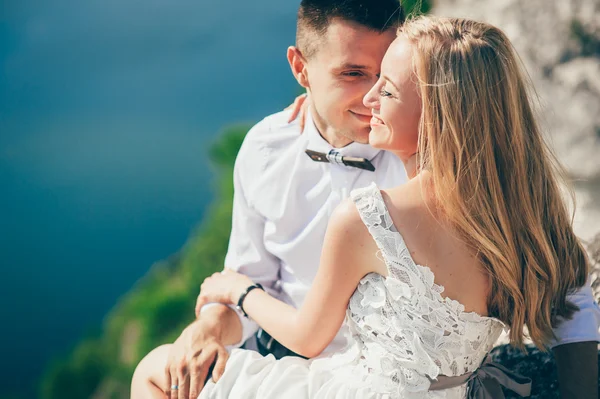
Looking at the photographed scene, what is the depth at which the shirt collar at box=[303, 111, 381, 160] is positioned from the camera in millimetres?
2248

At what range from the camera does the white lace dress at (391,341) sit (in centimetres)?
162

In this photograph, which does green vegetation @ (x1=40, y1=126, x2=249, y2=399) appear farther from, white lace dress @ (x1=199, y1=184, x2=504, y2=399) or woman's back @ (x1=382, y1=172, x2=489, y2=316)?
woman's back @ (x1=382, y1=172, x2=489, y2=316)

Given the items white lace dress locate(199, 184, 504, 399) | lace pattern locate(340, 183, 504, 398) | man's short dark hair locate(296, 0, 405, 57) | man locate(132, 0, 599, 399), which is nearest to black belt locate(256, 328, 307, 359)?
man locate(132, 0, 599, 399)

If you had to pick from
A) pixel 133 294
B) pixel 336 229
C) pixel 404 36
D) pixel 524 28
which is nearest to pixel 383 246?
pixel 336 229

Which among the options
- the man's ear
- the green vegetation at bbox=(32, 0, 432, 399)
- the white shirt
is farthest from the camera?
the green vegetation at bbox=(32, 0, 432, 399)

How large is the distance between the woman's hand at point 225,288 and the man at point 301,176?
44mm

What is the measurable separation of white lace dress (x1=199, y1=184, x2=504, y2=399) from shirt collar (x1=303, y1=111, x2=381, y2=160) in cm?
60

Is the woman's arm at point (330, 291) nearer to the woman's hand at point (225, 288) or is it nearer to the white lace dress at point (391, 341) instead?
the white lace dress at point (391, 341)

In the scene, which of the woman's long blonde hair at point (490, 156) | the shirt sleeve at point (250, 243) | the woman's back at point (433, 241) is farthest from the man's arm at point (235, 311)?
the woman's long blonde hair at point (490, 156)

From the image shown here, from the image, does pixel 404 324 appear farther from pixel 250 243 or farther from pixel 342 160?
pixel 250 243

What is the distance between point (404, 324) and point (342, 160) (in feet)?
2.27

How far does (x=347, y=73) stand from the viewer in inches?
86.4

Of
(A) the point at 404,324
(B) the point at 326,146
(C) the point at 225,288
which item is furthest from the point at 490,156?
(C) the point at 225,288

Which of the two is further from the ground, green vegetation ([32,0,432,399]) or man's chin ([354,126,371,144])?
man's chin ([354,126,371,144])
